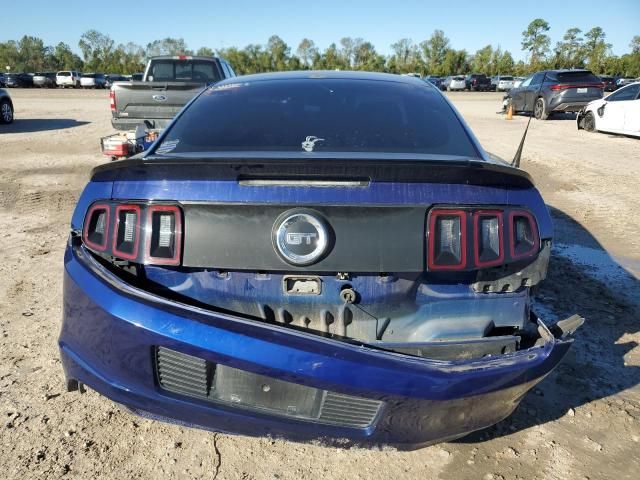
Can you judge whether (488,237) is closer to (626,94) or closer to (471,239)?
(471,239)

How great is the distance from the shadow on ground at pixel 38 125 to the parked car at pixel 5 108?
0.23 m

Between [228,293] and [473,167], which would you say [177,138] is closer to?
[228,293]

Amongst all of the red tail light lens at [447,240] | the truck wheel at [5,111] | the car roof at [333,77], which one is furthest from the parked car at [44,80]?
the red tail light lens at [447,240]

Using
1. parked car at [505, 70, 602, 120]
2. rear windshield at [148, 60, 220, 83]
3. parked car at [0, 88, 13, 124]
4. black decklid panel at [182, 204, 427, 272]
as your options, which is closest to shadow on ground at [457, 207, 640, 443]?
black decklid panel at [182, 204, 427, 272]

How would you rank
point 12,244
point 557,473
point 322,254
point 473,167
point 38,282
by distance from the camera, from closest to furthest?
point 322,254, point 473,167, point 557,473, point 38,282, point 12,244

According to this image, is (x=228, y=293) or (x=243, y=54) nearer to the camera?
(x=228, y=293)

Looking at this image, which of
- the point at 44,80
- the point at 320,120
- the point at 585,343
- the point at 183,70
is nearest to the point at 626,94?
the point at 183,70

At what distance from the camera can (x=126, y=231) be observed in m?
2.04

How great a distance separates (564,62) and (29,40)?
89.9 m

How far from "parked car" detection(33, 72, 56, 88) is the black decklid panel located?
59758 mm

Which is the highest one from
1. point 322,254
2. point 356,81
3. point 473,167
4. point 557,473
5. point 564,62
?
point 564,62

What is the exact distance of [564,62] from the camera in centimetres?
6650

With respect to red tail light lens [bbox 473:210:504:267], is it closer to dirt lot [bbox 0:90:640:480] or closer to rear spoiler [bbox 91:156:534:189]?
rear spoiler [bbox 91:156:534:189]

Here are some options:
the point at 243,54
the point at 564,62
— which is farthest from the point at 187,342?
the point at 243,54
